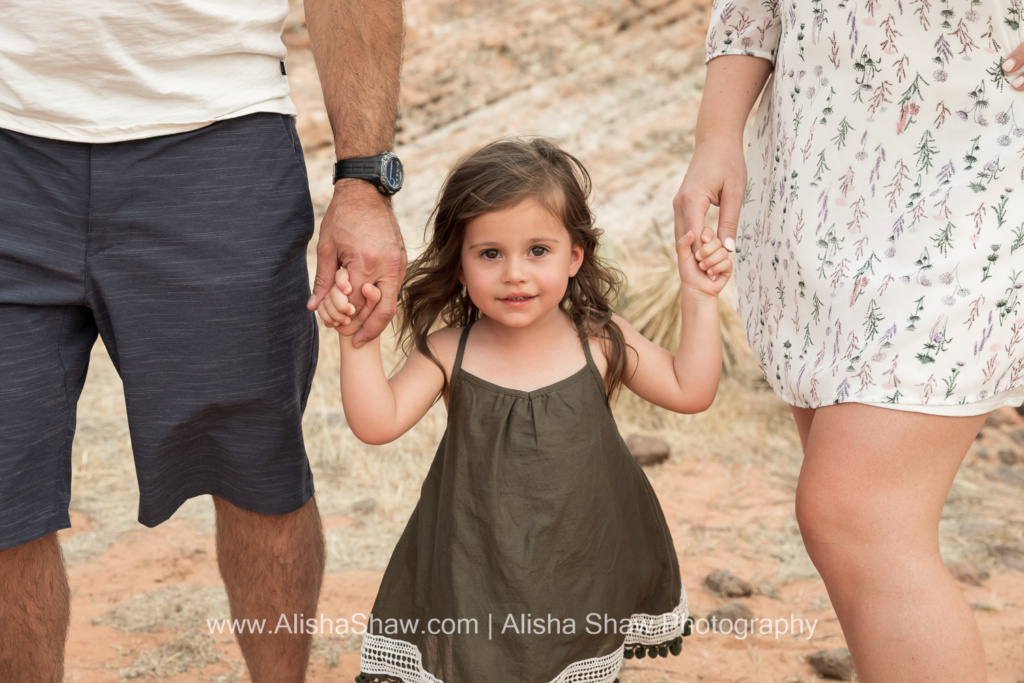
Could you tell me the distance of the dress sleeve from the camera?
2.01 metres

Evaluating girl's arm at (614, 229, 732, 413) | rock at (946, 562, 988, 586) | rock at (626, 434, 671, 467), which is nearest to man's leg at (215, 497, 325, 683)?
girl's arm at (614, 229, 732, 413)

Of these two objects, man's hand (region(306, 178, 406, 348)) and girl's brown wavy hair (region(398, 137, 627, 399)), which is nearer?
man's hand (region(306, 178, 406, 348))

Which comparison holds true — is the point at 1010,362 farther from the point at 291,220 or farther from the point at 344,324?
the point at 291,220

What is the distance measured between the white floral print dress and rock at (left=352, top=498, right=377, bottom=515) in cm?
257

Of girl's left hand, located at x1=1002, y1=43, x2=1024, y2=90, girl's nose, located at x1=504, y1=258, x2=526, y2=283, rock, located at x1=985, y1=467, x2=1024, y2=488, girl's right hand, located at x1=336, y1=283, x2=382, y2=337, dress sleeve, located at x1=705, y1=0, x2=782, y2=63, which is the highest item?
dress sleeve, located at x1=705, y1=0, x2=782, y2=63

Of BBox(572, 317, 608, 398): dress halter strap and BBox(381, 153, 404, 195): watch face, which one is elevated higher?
BBox(381, 153, 404, 195): watch face

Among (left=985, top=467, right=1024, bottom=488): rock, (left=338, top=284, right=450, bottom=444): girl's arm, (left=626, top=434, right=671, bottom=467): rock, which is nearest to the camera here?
(left=338, top=284, right=450, bottom=444): girl's arm

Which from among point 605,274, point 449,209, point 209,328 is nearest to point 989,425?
point 605,274

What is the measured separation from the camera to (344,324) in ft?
6.04

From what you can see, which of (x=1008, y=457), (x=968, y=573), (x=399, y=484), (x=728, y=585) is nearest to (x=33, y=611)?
(x=728, y=585)

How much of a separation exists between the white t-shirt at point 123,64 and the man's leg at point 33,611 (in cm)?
80

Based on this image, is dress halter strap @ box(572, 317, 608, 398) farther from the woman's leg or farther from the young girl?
the woman's leg

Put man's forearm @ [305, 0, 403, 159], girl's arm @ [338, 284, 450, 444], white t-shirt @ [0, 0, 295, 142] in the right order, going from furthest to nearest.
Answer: man's forearm @ [305, 0, 403, 159]
girl's arm @ [338, 284, 450, 444]
white t-shirt @ [0, 0, 295, 142]

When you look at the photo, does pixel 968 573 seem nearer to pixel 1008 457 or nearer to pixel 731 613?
pixel 731 613
